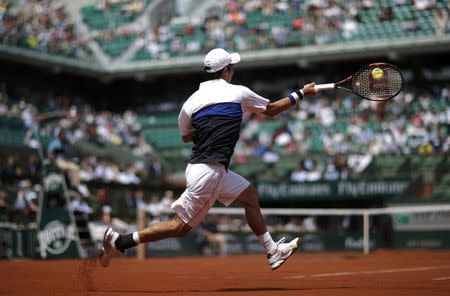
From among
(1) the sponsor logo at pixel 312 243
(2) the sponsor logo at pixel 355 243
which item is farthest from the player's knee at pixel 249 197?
(1) the sponsor logo at pixel 312 243

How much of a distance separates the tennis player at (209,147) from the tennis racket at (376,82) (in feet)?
1.81

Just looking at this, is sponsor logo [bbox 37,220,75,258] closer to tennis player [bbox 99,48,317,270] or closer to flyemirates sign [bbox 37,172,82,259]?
flyemirates sign [bbox 37,172,82,259]

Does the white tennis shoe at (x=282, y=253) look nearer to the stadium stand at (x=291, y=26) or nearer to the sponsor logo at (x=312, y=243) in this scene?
the sponsor logo at (x=312, y=243)

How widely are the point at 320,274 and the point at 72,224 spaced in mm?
6577

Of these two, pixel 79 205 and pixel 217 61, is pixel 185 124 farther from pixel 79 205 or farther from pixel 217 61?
pixel 79 205

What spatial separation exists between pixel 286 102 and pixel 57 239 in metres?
8.42

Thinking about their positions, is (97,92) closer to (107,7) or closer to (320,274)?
(107,7)

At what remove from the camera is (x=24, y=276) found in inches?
404

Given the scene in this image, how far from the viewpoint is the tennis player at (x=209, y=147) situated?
7.79 m

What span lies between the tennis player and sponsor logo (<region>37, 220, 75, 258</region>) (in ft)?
25.4

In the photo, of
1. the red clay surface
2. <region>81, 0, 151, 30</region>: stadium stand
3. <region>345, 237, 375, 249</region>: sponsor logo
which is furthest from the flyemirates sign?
<region>81, 0, 151, 30</region>: stadium stand

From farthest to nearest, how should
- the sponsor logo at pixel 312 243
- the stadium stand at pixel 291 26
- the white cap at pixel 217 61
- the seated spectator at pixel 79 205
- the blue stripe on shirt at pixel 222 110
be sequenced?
the stadium stand at pixel 291 26, the sponsor logo at pixel 312 243, the seated spectator at pixel 79 205, the white cap at pixel 217 61, the blue stripe on shirt at pixel 222 110

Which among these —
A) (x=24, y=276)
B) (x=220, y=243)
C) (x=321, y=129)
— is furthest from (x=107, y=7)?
(x=24, y=276)

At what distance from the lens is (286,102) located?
8172 millimetres
